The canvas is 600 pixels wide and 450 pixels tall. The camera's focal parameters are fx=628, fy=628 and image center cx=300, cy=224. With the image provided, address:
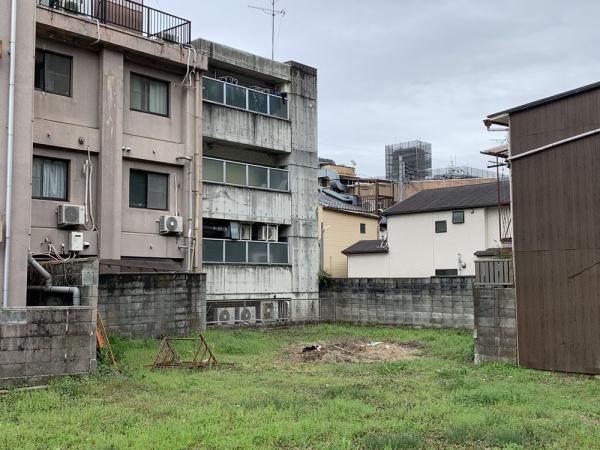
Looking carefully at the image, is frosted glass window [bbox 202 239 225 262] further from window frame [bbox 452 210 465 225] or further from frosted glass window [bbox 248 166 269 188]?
window frame [bbox 452 210 465 225]

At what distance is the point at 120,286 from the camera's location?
1554 cm

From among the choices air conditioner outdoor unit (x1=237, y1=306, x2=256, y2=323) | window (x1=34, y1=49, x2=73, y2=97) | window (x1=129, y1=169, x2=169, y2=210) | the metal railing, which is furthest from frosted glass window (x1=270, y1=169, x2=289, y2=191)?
the metal railing

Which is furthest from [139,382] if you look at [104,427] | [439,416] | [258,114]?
[258,114]

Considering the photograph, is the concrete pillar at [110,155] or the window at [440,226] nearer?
the concrete pillar at [110,155]

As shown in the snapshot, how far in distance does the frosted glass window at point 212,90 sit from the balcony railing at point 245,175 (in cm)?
207

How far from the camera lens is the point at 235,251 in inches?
865

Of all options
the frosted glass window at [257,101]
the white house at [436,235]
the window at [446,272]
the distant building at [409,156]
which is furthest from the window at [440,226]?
the distant building at [409,156]

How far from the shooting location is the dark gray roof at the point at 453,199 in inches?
1000

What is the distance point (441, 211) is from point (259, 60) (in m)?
9.95

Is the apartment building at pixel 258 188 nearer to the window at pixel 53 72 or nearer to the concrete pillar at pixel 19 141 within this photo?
the window at pixel 53 72

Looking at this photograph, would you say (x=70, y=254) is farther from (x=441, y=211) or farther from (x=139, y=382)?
(x=441, y=211)

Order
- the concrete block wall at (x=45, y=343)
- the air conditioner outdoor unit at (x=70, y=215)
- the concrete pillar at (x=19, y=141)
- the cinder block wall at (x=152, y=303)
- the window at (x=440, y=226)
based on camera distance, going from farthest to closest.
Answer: the window at (x=440, y=226) < the air conditioner outdoor unit at (x=70, y=215) < the cinder block wall at (x=152, y=303) < the concrete pillar at (x=19, y=141) < the concrete block wall at (x=45, y=343)

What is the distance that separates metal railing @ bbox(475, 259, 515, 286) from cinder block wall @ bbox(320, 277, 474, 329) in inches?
300

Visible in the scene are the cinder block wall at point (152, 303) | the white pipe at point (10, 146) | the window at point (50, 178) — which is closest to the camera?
the white pipe at point (10, 146)
